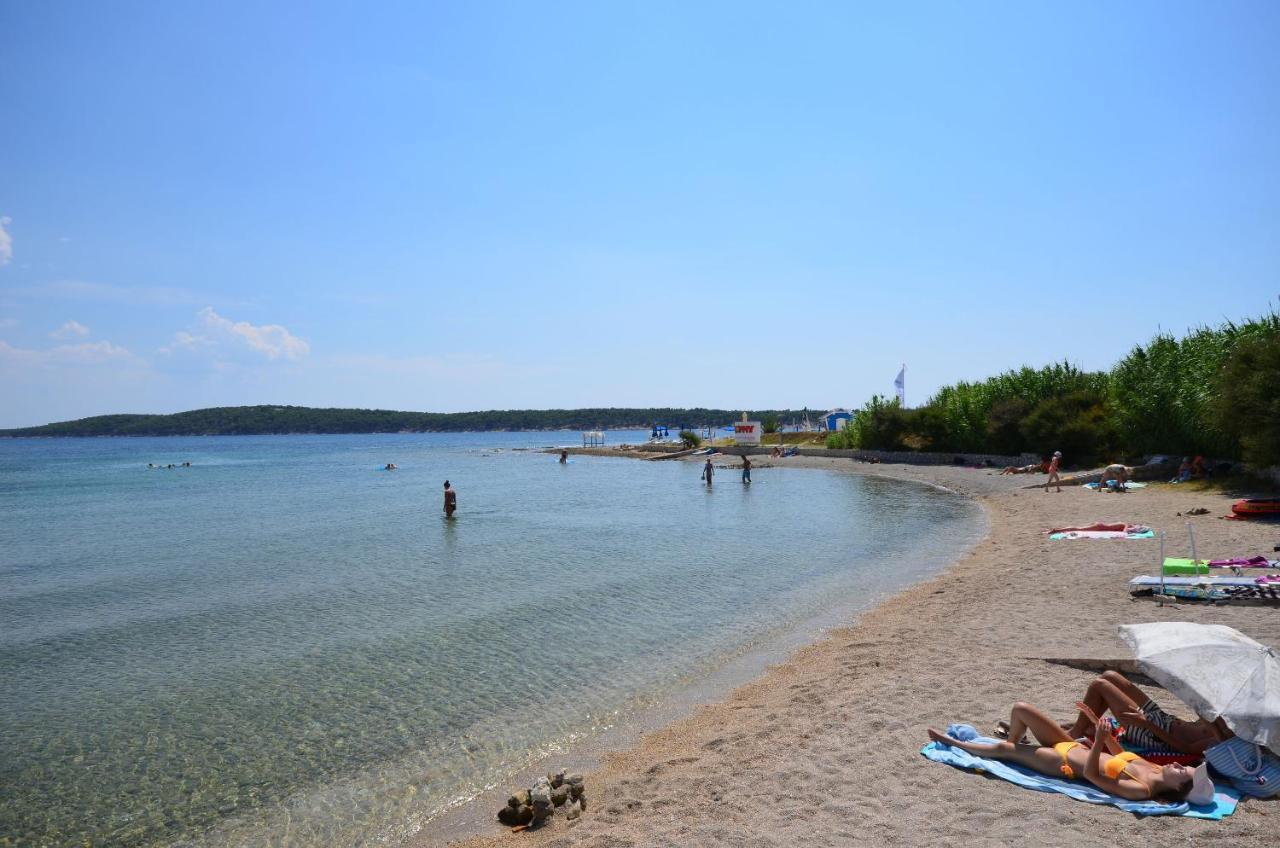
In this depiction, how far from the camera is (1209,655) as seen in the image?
575cm

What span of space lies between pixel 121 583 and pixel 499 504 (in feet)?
64.5

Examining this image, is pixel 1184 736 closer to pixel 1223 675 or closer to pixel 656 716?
pixel 1223 675

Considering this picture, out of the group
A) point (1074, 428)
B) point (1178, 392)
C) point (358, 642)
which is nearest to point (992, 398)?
point (1074, 428)

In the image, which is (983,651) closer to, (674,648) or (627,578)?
(674,648)

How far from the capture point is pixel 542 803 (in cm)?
647

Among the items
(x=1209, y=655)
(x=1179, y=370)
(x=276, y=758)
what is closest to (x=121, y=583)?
(x=276, y=758)

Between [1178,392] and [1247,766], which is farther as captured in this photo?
[1178,392]

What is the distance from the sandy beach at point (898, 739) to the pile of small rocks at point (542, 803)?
0.13 metres

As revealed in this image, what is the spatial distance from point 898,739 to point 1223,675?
259cm

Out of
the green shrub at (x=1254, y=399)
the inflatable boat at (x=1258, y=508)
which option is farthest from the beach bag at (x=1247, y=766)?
the green shrub at (x=1254, y=399)

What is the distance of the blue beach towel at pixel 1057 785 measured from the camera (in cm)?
533

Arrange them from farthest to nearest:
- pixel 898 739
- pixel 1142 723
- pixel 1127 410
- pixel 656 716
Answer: pixel 1127 410
pixel 656 716
pixel 898 739
pixel 1142 723

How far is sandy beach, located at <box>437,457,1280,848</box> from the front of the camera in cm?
538

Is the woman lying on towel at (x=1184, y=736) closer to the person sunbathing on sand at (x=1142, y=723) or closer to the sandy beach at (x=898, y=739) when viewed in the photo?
the person sunbathing on sand at (x=1142, y=723)
